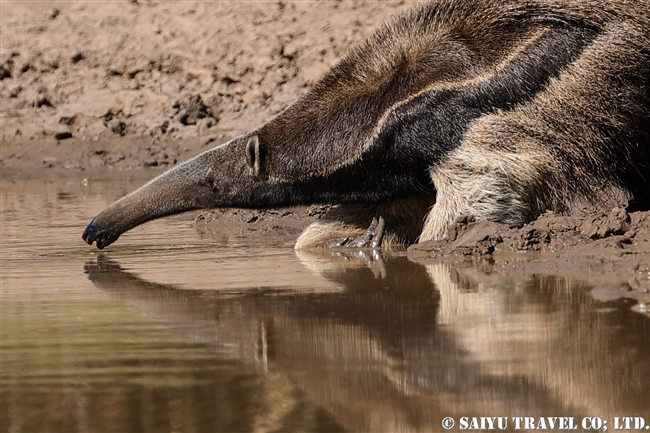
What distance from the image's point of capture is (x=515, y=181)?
268 inches

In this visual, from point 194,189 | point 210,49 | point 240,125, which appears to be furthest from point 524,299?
point 210,49

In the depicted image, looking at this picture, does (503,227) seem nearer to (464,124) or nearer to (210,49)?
(464,124)

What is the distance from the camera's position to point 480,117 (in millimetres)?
6781

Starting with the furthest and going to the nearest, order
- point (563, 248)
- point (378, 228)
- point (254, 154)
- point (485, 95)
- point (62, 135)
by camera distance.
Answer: point (62, 135), point (378, 228), point (254, 154), point (485, 95), point (563, 248)

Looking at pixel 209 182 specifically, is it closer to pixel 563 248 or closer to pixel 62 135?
pixel 563 248

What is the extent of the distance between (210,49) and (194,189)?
383 inches

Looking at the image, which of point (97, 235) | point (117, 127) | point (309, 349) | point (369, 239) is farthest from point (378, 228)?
point (117, 127)

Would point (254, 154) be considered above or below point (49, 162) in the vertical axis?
below

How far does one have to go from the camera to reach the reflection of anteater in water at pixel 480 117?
22.1ft

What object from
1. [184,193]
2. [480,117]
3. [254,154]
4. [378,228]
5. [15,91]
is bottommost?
[378,228]

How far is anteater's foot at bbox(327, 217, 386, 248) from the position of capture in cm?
766

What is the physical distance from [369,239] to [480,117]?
142 centimetres

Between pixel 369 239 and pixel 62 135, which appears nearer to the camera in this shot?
pixel 369 239
